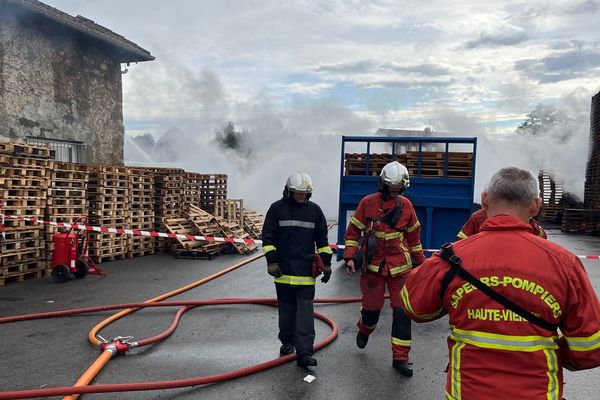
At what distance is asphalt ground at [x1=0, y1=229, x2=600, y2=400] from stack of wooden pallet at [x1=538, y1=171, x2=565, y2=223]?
21.2 metres

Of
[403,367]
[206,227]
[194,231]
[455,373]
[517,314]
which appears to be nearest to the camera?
[517,314]

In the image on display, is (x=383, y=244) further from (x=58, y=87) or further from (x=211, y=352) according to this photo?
(x=58, y=87)

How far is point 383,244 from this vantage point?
4836mm

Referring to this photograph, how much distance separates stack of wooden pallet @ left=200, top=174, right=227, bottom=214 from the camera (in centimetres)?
1498

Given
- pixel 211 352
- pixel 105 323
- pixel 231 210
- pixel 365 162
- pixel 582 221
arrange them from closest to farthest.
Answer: pixel 211 352 → pixel 105 323 → pixel 365 162 → pixel 231 210 → pixel 582 221

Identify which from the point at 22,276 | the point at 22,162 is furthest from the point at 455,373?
the point at 22,162

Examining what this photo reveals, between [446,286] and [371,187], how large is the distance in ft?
26.3

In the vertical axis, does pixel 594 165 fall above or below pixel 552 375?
above

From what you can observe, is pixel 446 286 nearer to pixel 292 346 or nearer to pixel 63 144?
pixel 292 346

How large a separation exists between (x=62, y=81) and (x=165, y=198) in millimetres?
4267

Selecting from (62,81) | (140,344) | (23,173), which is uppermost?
(62,81)

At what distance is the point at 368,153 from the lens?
32.2 feet

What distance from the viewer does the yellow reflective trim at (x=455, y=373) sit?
1.96 m

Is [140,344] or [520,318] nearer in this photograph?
[520,318]
